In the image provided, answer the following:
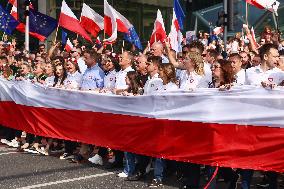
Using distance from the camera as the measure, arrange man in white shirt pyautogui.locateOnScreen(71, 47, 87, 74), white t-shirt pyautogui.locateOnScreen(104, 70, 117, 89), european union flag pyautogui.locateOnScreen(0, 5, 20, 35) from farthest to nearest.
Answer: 1. european union flag pyautogui.locateOnScreen(0, 5, 20, 35)
2. man in white shirt pyautogui.locateOnScreen(71, 47, 87, 74)
3. white t-shirt pyautogui.locateOnScreen(104, 70, 117, 89)

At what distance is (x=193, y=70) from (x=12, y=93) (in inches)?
190

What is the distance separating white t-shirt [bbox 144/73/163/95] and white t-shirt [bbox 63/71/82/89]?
218 cm

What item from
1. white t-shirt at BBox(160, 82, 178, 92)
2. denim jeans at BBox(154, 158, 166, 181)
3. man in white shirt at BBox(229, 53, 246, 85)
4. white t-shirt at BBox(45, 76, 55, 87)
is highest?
man in white shirt at BBox(229, 53, 246, 85)

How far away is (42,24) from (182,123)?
8509 millimetres

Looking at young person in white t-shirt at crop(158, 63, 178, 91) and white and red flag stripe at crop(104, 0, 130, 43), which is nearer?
young person in white t-shirt at crop(158, 63, 178, 91)

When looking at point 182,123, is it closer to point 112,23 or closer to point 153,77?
point 153,77

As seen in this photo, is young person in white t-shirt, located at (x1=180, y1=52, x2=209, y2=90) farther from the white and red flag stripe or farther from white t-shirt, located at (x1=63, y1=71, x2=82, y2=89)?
the white and red flag stripe

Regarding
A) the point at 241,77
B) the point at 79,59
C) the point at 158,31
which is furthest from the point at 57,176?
the point at 158,31

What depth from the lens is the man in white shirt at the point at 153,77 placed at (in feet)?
29.3

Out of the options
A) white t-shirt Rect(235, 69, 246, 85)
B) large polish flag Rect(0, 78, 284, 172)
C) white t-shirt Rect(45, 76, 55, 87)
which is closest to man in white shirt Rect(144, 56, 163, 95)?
large polish flag Rect(0, 78, 284, 172)

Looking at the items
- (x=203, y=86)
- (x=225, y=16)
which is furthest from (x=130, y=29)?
(x=203, y=86)

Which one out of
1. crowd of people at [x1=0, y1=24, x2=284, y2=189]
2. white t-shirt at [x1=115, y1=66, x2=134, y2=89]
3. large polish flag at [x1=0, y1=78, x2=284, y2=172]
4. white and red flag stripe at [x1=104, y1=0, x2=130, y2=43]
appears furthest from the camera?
white and red flag stripe at [x1=104, y1=0, x2=130, y2=43]

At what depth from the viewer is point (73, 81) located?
36.1 feet

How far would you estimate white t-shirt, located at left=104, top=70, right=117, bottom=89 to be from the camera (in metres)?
10.3
